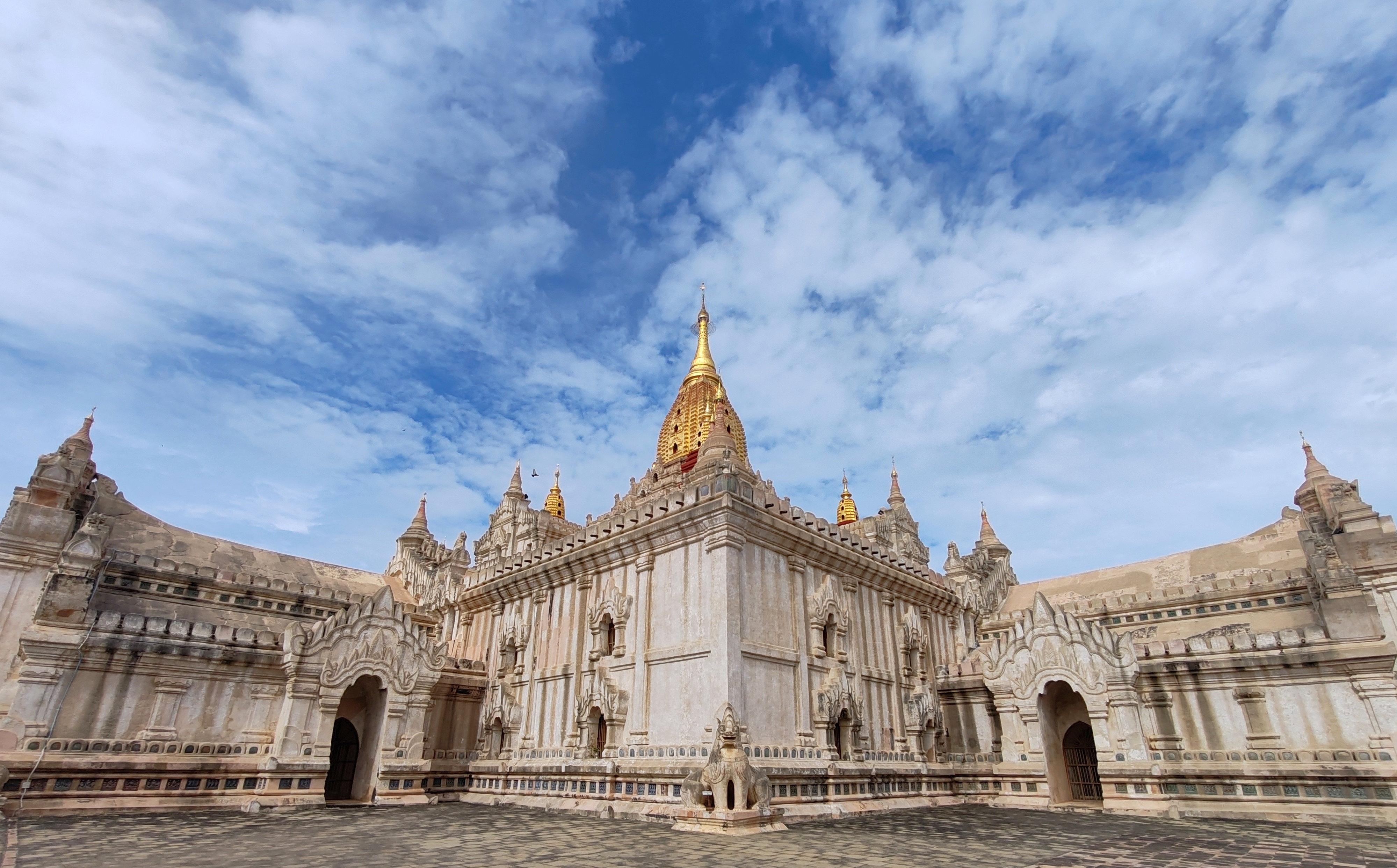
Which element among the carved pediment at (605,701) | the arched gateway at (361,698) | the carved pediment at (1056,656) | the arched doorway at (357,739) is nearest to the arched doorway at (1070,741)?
the carved pediment at (1056,656)

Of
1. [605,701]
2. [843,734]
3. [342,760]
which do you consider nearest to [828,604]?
[843,734]

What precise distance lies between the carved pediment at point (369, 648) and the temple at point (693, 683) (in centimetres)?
10

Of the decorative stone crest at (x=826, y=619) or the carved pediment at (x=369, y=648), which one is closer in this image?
the carved pediment at (x=369, y=648)

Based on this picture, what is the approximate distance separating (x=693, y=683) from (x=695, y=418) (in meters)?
32.2

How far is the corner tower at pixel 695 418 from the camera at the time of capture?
51.1 meters

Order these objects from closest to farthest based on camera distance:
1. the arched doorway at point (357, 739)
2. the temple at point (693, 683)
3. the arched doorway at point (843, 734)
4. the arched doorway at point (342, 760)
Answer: the temple at point (693, 683) < the arched doorway at point (843, 734) < the arched doorway at point (357, 739) < the arched doorway at point (342, 760)

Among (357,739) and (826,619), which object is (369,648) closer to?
(357,739)

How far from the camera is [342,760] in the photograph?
1048 inches

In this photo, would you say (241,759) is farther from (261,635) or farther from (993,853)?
(993,853)

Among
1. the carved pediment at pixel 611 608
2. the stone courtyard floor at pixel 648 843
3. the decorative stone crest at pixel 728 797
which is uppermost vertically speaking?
the carved pediment at pixel 611 608

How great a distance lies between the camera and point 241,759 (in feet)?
74.3

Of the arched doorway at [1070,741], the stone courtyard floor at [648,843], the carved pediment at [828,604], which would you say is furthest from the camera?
the arched doorway at [1070,741]

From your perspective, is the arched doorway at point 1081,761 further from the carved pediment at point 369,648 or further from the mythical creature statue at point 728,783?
the carved pediment at point 369,648

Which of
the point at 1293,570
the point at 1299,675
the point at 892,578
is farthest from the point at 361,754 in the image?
the point at 1293,570
